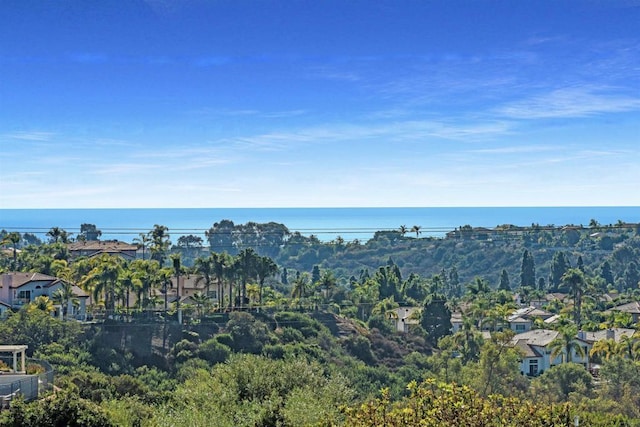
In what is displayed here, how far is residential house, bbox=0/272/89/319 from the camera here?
150ft

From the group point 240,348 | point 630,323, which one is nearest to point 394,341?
point 240,348

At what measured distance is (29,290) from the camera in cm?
4638

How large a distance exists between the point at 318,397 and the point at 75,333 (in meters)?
24.8

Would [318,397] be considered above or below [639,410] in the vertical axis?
above

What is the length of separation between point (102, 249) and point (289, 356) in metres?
35.3

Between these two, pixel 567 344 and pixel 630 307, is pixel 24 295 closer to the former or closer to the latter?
pixel 567 344

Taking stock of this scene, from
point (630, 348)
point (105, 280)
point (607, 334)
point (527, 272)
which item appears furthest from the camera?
point (527, 272)

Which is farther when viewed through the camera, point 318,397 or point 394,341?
point 394,341

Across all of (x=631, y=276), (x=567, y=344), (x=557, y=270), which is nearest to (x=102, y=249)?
(x=567, y=344)

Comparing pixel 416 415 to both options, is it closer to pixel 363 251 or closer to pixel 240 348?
pixel 240 348

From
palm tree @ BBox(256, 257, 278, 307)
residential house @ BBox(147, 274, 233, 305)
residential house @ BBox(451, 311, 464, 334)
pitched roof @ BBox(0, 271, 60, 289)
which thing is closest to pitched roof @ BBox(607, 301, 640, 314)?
residential house @ BBox(451, 311, 464, 334)

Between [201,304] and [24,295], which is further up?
[24,295]

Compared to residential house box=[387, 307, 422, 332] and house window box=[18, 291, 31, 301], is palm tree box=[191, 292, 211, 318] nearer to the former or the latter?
house window box=[18, 291, 31, 301]

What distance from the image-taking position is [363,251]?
14050cm
